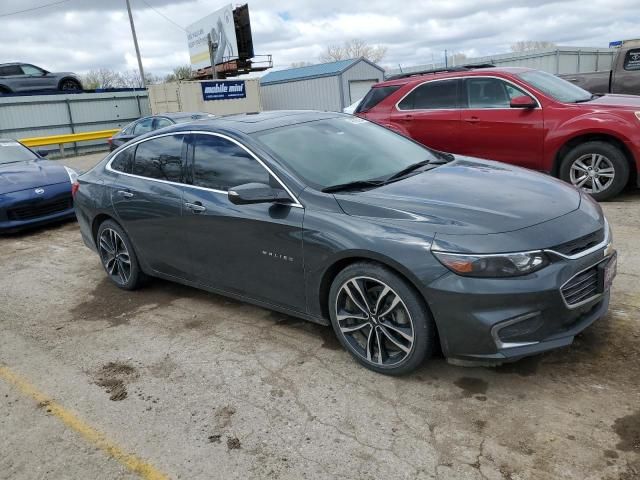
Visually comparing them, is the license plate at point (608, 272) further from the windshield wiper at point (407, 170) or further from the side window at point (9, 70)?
the side window at point (9, 70)

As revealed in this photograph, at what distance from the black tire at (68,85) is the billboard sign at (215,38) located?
1200 centimetres

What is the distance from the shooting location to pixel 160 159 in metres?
4.66

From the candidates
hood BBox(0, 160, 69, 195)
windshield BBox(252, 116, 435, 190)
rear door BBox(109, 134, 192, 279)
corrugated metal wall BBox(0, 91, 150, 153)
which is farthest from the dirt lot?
corrugated metal wall BBox(0, 91, 150, 153)

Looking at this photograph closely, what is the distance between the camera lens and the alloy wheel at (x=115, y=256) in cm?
517

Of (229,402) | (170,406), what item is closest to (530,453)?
(229,402)

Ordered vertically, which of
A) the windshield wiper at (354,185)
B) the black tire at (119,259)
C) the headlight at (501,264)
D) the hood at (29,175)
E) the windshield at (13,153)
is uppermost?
the windshield at (13,153)

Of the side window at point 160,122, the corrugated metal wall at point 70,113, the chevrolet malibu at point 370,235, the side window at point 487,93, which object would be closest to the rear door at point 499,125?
the side window at point 487,93

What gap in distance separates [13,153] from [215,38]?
29902 millimetres

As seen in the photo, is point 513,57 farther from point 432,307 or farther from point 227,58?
point 432,307

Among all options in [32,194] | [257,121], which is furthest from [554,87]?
[32,194]

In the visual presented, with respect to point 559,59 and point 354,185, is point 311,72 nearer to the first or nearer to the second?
point 559,59

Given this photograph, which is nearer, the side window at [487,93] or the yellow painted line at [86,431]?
the yellow painted line at [86,431]

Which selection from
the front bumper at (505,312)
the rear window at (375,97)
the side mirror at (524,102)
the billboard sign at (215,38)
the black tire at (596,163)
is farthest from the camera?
the billboard sign at (215,38)

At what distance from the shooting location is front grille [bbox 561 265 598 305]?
2.93 metres
